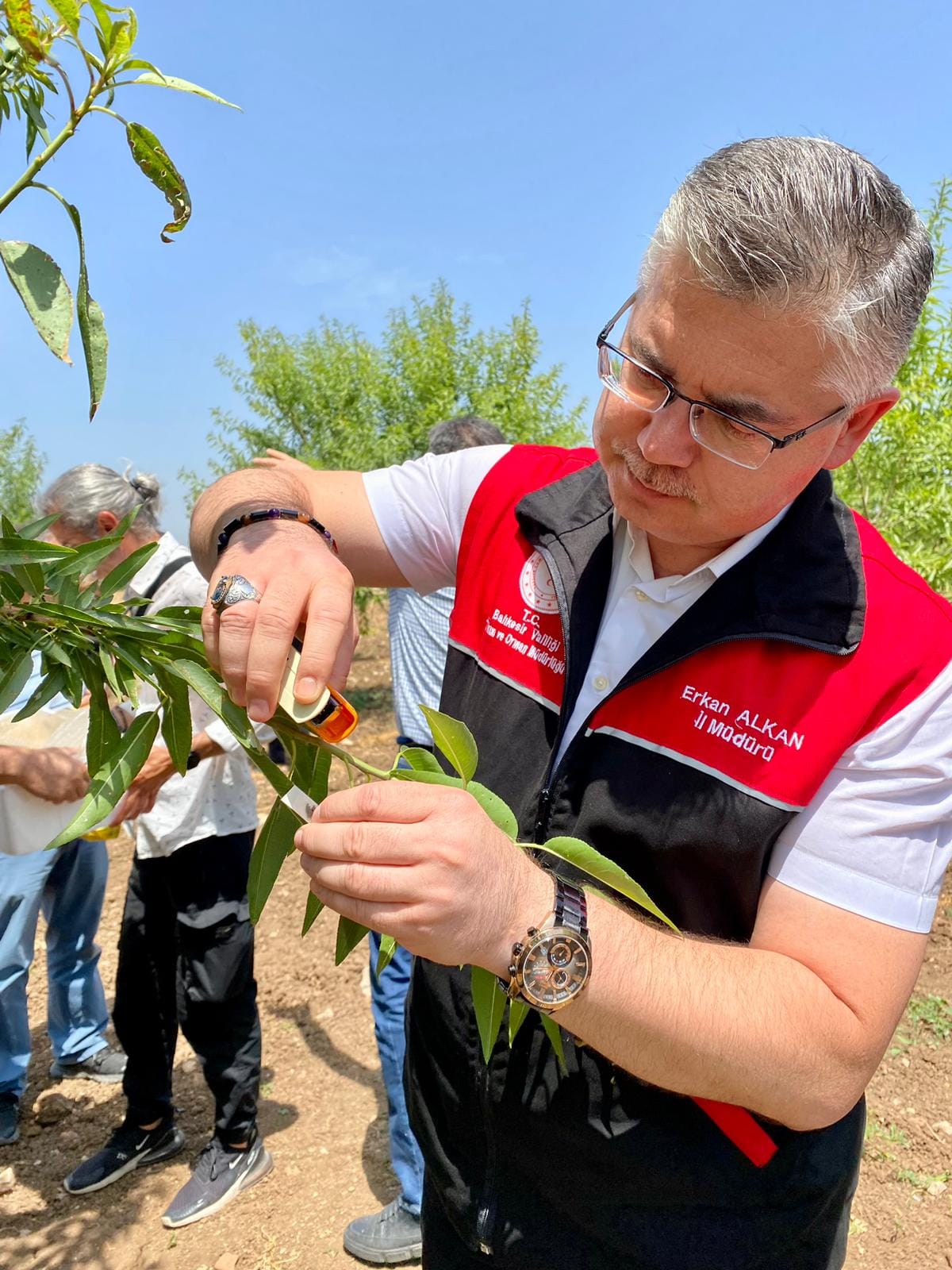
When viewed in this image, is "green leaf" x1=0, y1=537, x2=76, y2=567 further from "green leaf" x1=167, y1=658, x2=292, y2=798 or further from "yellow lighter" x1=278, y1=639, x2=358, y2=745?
"yellow lighter" x1=278, y1=639, x2=358, y2=745

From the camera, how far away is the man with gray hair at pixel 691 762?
1.16m

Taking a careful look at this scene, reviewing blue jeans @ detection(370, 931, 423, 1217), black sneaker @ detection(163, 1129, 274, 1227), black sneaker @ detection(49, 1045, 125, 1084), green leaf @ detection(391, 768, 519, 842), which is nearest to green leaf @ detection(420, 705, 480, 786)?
green leaf @ detection(391, 768, 519, 842)

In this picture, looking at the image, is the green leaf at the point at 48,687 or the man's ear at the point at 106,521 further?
the man's ear at the point at 106,521

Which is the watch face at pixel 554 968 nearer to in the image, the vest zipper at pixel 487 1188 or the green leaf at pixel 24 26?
the vest zipper at pixel 487 1188

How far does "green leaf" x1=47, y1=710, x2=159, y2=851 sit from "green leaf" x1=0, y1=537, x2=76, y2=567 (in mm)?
239

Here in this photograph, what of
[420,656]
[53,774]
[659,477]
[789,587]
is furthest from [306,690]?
[420,656]

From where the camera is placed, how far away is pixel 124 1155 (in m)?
3.74

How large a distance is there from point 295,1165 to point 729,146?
393 centimetres

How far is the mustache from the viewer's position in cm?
139

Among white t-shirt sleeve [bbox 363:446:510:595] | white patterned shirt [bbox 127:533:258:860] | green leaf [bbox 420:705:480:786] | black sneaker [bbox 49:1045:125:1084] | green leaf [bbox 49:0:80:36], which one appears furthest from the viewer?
black sneaker [bbox 49:1045:125:1084]

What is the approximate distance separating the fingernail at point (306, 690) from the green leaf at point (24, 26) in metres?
0.68

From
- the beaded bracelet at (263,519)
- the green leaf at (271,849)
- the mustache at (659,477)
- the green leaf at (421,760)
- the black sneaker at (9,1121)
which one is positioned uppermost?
the mustache at (659,477)

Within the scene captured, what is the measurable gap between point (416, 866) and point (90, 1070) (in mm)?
4176

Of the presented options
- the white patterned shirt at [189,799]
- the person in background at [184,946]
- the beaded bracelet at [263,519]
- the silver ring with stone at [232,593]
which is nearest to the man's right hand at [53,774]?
the person in background at [184,946]
